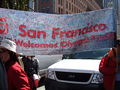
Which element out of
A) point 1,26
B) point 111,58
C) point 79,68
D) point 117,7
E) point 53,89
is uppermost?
point 117,7

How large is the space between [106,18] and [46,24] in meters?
0.96

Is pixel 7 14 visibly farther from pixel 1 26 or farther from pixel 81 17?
pixel 81 17

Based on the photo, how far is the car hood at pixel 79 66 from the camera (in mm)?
6680

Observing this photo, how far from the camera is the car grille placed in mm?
6719

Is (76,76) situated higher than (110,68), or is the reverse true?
(110,68)

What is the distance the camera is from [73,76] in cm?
684

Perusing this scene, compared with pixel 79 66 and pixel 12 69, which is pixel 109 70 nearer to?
pixel 12 69

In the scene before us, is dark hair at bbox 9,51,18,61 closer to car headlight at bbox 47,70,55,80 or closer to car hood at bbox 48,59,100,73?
car hood at bbox 48,59,100,73

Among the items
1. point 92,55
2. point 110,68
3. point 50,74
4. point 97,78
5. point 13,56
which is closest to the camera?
point 13,56

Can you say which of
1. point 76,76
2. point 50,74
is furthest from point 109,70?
point 50,74

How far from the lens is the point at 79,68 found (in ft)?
22.2

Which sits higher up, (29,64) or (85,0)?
(85,0)

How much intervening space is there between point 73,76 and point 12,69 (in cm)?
419

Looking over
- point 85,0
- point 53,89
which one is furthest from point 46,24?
point 85,0
